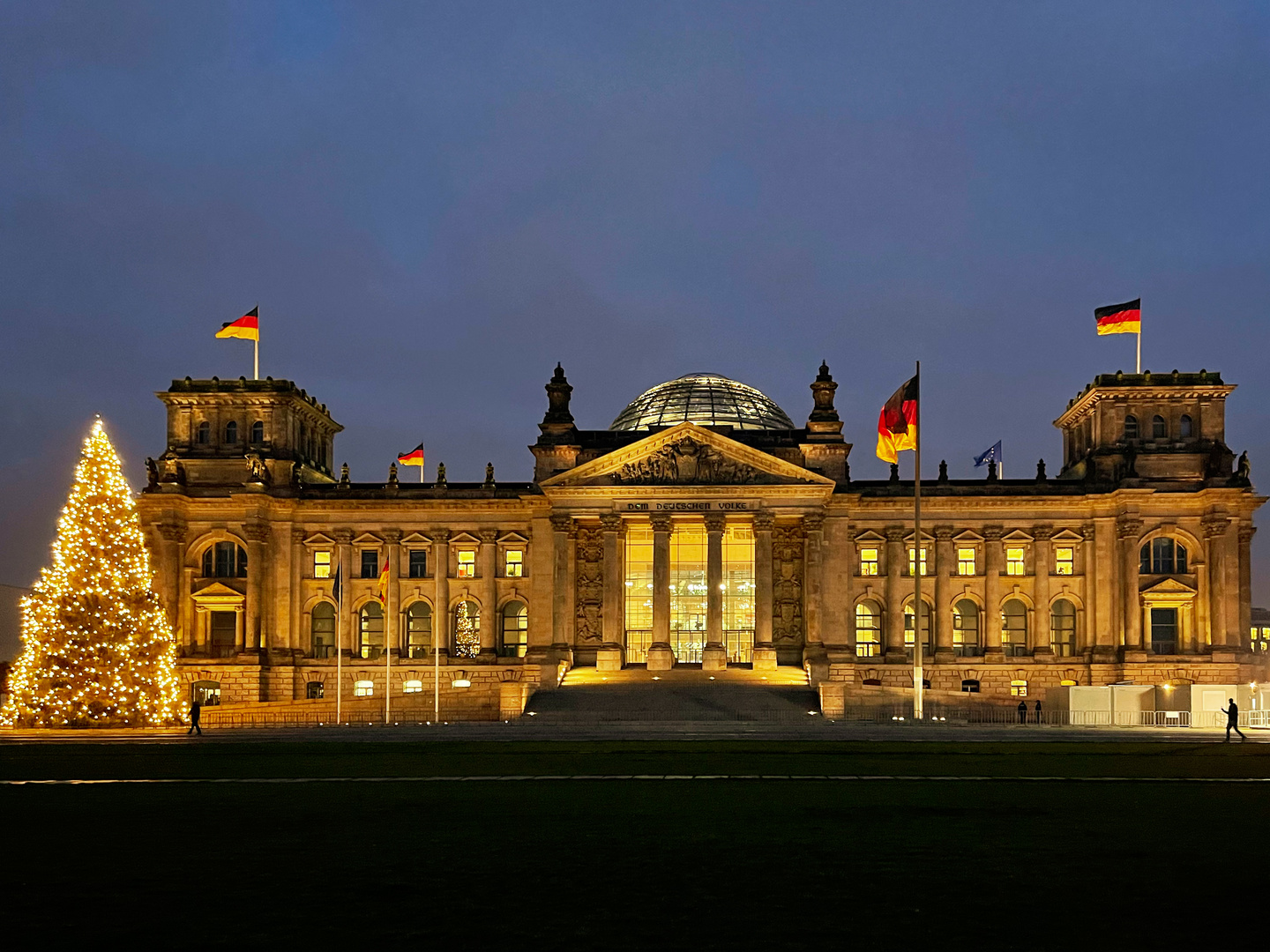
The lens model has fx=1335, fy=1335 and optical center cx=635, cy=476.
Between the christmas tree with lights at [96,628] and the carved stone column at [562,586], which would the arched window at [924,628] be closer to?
the carved stone column at [562,586]

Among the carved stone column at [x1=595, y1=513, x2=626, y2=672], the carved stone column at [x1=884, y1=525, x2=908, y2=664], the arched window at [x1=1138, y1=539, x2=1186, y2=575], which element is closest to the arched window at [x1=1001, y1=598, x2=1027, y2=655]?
the carved stone column at [x1=884, y1=525, x2=908, y2=664]

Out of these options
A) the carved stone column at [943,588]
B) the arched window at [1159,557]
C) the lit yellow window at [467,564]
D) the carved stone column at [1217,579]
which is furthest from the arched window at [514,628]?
the carved stone column at [1217,579]

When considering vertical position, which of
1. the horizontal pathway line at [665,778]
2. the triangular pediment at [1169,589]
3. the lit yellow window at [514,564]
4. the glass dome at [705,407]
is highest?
the glass dome at [705,407]

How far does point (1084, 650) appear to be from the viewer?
291 feet

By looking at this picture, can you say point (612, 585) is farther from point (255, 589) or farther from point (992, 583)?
point (992, 583)

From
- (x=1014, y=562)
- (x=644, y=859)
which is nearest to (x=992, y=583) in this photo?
(x=1014, y=562)

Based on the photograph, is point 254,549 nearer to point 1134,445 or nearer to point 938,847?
point 1134,445

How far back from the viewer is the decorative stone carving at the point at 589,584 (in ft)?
285

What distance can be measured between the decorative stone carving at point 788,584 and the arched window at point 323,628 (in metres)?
30.5

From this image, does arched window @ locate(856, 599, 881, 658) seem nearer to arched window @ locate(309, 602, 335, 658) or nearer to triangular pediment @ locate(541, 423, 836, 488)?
triangular pediment @ locate(541, 423, 836, 488)

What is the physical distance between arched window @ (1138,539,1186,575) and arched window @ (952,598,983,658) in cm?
1127

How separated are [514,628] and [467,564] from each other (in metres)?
5.45

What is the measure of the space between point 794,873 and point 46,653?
5146 cm

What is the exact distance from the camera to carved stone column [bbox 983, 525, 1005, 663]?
9000cm
